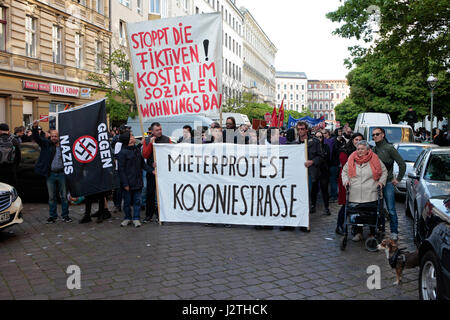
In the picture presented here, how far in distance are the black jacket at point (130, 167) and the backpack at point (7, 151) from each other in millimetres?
3266

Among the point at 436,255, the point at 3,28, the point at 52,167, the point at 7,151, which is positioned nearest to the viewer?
the point at 436,255

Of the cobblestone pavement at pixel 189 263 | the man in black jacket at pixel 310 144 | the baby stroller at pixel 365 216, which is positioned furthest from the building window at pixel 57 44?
the baby stroller at pixel 365 216

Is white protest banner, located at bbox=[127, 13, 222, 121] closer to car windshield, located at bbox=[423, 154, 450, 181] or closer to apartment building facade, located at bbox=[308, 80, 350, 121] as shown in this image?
car windshield, located at bbox=[423, 154, 450, 181]

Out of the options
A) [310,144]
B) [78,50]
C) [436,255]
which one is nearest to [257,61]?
[78,50]

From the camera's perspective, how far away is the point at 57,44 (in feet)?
83.1

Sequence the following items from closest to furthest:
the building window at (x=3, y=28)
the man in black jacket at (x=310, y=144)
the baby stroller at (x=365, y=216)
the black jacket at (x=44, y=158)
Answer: the baby stroller at (x=365, y=216)
the man in black jacket at (x=310, y=144)
the black jacket at (x=44, y=158)
the building window at (x=3, y=28)

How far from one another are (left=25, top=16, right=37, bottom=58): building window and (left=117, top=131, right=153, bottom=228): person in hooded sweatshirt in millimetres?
16594

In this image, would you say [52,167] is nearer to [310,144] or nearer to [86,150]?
[86,150]

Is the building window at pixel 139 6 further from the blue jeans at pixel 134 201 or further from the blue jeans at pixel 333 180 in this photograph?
the blue jeans at pixel 134 201

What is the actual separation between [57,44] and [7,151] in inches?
672

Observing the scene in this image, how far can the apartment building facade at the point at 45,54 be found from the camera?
20828 mm

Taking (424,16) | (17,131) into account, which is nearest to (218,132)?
(17,131)

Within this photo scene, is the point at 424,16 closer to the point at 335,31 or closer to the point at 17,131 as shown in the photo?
the point at 335,31

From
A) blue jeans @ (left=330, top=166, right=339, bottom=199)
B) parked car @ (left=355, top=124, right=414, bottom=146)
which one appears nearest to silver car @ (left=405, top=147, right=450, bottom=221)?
blue jeans @ (left=330, top=166, right=339, bottom=199)
